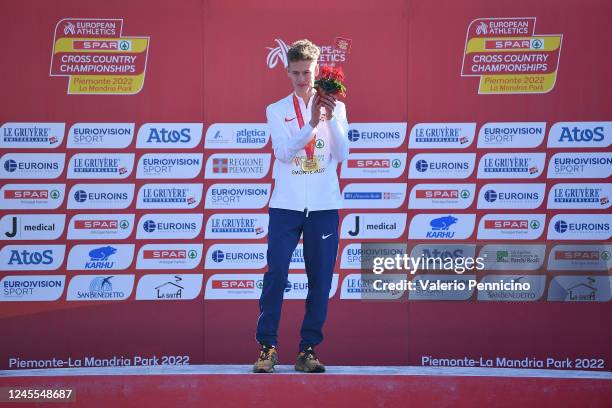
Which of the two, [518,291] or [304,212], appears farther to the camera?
[518,291]

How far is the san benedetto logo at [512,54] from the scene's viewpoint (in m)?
6.11

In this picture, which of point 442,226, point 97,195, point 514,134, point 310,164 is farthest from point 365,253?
point 97,195

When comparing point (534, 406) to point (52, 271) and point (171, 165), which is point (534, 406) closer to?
point (171, 165)

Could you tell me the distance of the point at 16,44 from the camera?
20.0 ft

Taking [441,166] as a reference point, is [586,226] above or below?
below

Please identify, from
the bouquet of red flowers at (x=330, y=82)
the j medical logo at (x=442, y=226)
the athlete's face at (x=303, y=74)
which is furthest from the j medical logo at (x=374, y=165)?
the bouquet of red flowers at (x=330, y=82)

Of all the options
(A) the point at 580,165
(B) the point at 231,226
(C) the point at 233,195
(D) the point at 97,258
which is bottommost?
(D) the point at 97,258

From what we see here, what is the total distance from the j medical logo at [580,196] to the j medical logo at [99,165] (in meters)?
2.83

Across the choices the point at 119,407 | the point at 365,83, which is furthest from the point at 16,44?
the point at 119,407

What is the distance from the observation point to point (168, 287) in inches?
243

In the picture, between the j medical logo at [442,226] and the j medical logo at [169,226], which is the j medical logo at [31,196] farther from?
the j medical logo at [442,226]

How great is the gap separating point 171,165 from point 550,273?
2626 millimetres

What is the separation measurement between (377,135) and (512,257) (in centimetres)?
121

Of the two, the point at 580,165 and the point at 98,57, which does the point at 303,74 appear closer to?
the point at 98,57
